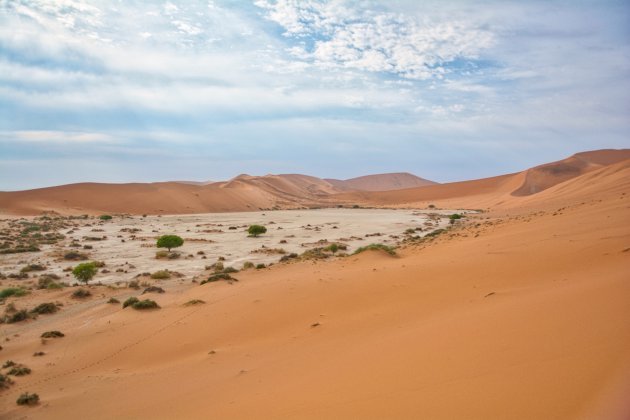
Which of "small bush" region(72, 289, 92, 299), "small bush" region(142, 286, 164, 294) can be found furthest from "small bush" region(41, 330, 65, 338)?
"small bush" region(72, 289, 92, 299)

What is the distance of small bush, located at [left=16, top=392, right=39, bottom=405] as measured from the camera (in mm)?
6266

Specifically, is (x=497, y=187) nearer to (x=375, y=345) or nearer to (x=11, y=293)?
(x=11, y=293)

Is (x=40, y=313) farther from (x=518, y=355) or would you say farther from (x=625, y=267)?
(x=625, y=267)

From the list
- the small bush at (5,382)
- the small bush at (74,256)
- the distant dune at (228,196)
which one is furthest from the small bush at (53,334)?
the distant dune at (228,196)

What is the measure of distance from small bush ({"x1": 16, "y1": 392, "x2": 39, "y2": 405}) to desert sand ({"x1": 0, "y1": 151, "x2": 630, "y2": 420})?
0.12m

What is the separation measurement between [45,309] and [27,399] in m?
6.72

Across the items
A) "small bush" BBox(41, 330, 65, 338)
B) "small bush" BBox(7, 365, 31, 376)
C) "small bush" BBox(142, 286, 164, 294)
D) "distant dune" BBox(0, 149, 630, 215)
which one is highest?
"distant dune" BBox(0, 149, 630, 215)

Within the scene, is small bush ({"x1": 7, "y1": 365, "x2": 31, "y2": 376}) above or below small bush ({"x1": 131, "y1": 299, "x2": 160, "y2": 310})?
below

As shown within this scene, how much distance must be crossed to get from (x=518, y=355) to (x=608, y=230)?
375 inches

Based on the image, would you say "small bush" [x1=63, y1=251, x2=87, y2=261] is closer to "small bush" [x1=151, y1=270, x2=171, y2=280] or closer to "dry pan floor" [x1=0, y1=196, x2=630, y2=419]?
"small bush" [x1=151, y1=270, x2=171, y2=280]

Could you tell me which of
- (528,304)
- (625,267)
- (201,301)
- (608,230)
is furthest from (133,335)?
(608,230)

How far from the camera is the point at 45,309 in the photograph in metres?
12.1

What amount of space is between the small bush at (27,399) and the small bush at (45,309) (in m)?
6.45

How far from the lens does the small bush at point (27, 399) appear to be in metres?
6.27
